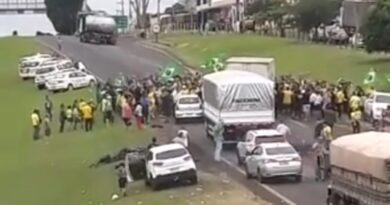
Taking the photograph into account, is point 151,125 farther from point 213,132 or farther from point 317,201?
point 317,201

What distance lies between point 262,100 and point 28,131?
17.2m

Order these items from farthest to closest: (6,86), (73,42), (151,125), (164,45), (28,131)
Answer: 1. (73,42)
2. (164,45)
3. (6,86)
4. (28,131)
5. (151,125)

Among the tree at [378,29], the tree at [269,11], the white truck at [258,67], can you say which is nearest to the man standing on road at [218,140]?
the white truck at [258,67]

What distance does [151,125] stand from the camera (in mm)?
56344

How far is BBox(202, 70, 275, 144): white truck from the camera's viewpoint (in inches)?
1918

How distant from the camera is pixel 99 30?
381 ft

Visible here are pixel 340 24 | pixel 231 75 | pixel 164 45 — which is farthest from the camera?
pixel 164 45

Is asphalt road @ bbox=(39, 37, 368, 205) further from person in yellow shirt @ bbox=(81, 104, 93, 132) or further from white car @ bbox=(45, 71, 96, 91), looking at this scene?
white car @ bbox=(45, 71, 96, 91)

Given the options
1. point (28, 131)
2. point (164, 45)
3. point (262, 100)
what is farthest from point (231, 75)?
point (164, 45)

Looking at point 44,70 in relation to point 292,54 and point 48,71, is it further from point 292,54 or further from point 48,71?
point 292,54

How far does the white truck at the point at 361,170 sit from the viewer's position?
91.7 ft

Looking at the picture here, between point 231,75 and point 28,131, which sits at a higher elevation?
point 231,75

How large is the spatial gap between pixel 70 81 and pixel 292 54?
1761 centimetres

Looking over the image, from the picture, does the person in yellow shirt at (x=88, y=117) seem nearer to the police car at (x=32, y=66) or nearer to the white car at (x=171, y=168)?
the white car at (x=171, y=168)
